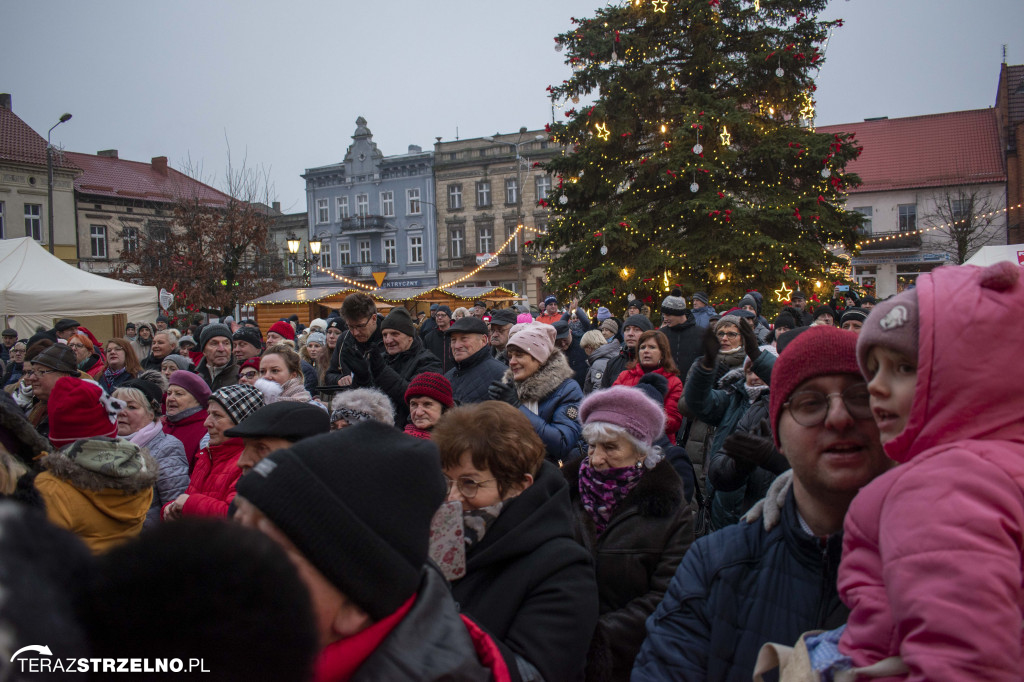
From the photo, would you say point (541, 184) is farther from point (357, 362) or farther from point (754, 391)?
point (754, 391)

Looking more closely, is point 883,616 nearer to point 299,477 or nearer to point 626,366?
point 299,477

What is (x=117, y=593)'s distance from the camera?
64cm

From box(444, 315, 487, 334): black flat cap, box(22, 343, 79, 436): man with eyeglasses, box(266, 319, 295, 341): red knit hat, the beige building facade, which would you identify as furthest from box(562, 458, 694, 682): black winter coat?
the beige building facade

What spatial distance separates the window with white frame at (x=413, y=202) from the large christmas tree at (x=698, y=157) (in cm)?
3417

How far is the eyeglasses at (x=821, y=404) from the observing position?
162cm

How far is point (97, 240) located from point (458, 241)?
23661 mm

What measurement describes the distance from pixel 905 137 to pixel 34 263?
1731 inches

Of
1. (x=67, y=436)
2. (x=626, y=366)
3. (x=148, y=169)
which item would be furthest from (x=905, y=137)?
(x=148, y=169)

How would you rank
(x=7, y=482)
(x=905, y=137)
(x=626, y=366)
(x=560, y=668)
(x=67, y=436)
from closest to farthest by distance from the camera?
(x=560, y=668), (x=7, y=482), (x=67, y=436), (x=626, y=366), (x=905, y=137)

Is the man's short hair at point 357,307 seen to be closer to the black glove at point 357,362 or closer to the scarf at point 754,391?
the black glove at point 357,362

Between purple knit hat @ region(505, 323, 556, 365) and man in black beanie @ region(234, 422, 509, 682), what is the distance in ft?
11.4

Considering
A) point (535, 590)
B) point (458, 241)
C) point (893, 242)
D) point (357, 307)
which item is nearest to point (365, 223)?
point (458, 241)

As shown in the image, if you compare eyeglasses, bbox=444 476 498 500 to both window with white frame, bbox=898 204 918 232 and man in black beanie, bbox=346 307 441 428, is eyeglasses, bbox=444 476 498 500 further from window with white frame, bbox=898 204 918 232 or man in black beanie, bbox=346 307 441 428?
window with white frame, bbox=898 204 918 232

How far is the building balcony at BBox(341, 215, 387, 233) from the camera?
166ft
